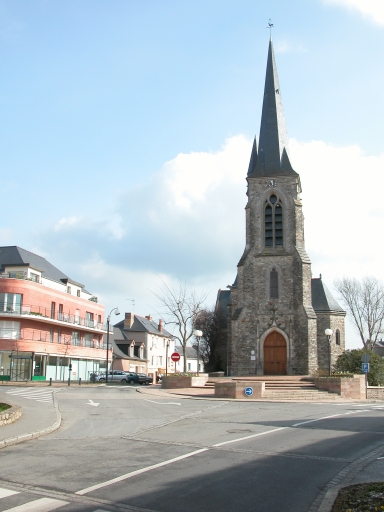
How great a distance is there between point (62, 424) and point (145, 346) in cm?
5545

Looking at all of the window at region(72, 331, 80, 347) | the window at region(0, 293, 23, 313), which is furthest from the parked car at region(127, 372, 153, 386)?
the window at region(0, 293, 23, 313)

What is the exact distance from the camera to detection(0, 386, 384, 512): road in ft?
22.4

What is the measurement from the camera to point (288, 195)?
4066 centimetres

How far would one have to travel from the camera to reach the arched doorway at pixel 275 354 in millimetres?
38094

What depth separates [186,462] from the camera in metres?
9.21

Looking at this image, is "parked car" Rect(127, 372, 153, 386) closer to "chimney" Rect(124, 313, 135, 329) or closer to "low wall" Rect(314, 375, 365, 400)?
"low wall" Rect(314, 375, 365, 400)

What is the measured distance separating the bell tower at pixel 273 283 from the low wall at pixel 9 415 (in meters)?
25.2

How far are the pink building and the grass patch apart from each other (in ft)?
127

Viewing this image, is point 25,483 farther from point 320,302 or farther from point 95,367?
point 95,367

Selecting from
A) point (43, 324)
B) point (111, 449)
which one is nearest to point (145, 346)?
point (43, 324)

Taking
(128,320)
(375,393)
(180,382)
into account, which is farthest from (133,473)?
(128,320)

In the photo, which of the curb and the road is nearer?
the road

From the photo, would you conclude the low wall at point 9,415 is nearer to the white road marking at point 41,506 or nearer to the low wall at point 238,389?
the white road marking at point 41,506

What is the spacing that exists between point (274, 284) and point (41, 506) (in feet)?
111
